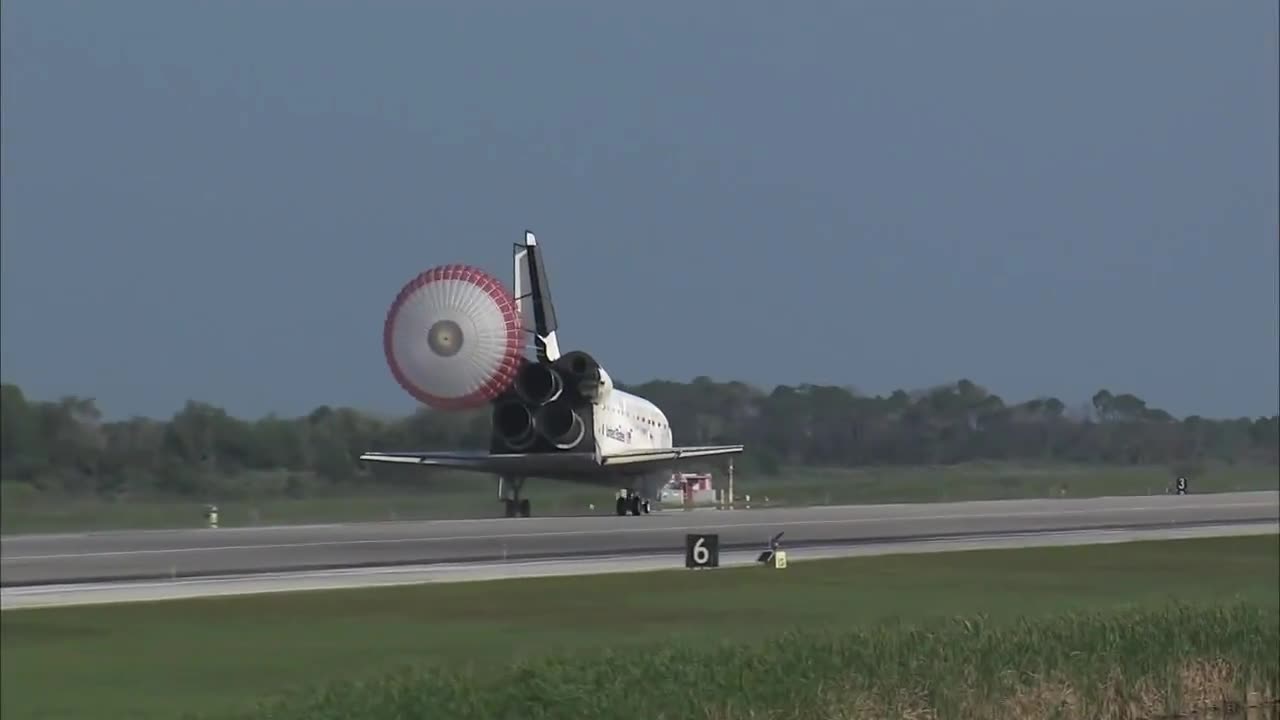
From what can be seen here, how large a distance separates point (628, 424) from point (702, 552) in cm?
2285

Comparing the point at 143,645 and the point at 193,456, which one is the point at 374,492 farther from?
the point at 143,645

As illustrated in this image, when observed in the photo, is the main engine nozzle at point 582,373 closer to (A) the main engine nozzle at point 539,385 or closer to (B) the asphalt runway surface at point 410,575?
(A) the main engine nozzle at point 539,385

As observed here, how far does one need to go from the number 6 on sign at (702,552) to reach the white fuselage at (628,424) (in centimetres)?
2118

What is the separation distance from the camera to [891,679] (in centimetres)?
2580

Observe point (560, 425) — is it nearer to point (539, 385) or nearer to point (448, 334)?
point (539, 385)

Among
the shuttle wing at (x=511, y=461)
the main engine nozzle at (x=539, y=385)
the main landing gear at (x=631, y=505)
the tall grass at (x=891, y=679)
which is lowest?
the tall grass at (x=891, y=679)

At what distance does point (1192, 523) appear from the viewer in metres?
66.8

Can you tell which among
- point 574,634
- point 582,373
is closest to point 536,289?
point 582,373

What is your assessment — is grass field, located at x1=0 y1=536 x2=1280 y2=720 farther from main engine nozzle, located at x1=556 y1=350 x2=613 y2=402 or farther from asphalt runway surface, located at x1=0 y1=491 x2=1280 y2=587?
main engine nozzle, located at x1=556 y1=350 x2=613 y2=402

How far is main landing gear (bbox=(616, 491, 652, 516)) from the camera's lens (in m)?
68.0

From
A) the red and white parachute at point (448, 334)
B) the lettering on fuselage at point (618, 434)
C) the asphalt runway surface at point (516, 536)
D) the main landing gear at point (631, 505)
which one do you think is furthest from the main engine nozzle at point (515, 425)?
the red and white parachute at point (448, 334)

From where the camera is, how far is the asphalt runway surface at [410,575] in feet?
111

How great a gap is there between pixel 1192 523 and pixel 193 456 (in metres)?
44.1

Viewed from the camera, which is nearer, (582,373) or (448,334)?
(448,334)
